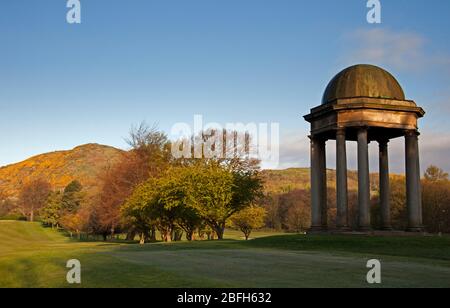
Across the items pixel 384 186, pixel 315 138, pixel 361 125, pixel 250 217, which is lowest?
pixel 250 217

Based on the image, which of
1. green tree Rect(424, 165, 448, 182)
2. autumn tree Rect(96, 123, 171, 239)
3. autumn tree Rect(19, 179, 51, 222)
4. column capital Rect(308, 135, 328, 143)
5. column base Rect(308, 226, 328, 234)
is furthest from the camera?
autumn tree Rect(19, 179, 51, 222)

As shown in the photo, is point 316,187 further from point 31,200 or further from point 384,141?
point 31,200

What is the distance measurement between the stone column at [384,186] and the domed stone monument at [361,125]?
2297 mm

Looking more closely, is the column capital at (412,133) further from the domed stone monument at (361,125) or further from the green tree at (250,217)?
the green tree at (250,217)

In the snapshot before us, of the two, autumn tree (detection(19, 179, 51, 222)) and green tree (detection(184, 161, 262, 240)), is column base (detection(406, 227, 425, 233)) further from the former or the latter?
autumn tree (detection(19, 179, 51, 222))

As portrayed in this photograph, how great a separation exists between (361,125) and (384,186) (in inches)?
368

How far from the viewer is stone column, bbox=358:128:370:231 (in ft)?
125

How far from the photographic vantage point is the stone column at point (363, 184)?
125 ft

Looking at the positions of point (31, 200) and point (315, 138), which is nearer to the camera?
point (315, 138)

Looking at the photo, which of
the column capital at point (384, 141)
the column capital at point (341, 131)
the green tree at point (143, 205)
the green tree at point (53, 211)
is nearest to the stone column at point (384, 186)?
the column capital at point (384, 141)

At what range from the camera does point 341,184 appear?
39.0 metres

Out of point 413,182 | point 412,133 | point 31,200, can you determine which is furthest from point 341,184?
point 31,200

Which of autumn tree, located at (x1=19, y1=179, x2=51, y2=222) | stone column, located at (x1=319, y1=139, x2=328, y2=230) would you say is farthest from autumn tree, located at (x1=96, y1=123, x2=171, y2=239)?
autumn tree, located at (x1=19, y1=179, x2=51, y2=222)
